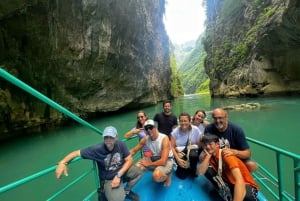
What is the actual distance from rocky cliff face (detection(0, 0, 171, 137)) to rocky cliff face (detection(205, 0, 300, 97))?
41.2 ft

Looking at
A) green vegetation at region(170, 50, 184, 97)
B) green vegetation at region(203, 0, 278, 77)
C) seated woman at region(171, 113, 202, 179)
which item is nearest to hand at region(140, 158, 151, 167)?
seated woman at region(171, 113, 202, 179)

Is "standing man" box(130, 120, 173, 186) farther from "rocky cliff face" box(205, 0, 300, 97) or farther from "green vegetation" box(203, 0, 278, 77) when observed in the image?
"green vegetation" box(203, 0, 278, 77)

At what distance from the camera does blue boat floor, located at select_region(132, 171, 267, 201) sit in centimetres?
366

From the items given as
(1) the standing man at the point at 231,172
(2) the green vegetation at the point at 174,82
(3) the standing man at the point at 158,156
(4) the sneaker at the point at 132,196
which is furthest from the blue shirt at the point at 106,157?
(2) the green vegetation at the point at 174,82

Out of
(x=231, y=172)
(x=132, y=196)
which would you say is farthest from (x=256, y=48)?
(x=231, y=172)

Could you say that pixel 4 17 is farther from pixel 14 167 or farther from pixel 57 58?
pixel 14 167

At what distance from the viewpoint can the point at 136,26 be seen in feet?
83.1

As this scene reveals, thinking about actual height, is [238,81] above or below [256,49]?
below

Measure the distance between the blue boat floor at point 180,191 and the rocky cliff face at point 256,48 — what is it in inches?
790

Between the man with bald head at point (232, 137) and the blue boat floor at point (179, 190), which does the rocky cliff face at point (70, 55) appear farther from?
the man with bald head at point (232, 137)

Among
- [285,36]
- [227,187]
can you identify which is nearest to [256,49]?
[285,36]

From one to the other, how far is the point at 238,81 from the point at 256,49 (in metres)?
5.84

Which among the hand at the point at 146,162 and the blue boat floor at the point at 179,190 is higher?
the hand at the point at 146,162

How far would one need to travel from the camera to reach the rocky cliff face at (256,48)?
2441 centimetres
